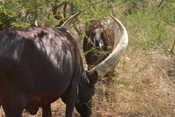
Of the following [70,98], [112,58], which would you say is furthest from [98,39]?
[70,98]

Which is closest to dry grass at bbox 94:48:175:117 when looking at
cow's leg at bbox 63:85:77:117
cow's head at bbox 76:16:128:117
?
cow's head at bbox 76:16:128:117

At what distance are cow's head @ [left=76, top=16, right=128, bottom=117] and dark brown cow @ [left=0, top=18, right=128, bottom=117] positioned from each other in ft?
0.05

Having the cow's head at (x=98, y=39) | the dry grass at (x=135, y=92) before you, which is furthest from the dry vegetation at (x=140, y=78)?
the cow's head at (x=98, y=39)

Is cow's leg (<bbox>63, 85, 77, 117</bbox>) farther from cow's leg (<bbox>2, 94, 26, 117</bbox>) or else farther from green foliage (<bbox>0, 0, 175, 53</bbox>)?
green foliage (<bbox>0, 0, 175, 53</bbox>)

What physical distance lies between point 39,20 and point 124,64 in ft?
5.22

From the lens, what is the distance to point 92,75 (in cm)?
437

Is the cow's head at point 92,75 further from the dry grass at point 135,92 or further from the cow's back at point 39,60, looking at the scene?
the dry grass at point 135,92

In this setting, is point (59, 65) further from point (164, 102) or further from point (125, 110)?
point (164, 102)

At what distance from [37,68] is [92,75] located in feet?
4.02

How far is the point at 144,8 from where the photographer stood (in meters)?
5.95

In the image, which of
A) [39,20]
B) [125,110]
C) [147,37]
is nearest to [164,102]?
Result: [125,110]

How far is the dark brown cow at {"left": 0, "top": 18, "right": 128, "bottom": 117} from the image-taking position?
10.0ft

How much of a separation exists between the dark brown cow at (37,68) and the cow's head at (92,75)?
0.02 metres

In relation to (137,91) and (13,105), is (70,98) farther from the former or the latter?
(137,91)
